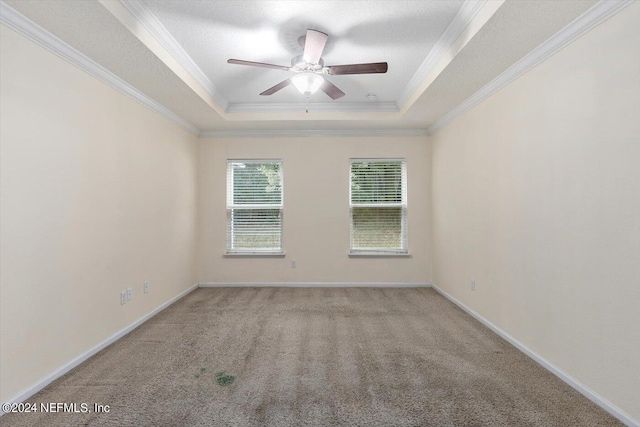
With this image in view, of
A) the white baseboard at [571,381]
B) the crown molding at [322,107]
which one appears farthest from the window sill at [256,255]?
the white baseboard at [571,381]

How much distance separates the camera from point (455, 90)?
3352mm

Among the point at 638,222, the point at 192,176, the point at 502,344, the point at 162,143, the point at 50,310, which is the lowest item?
the point at 502,344

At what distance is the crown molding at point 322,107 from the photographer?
442cm

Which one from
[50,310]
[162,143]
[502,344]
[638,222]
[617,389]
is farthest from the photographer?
[162,143]

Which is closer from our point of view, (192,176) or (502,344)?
(502,344)

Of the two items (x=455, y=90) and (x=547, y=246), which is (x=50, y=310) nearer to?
(x=547, y=246)

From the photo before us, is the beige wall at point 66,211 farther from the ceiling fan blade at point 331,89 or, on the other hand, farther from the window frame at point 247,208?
the ceiling fan blade at point 331,89

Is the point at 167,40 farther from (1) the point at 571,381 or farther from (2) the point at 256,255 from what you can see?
(1) the point at 571,381

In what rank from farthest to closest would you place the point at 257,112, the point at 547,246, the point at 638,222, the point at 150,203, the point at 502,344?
1. the point at 257,112
2. the point at 150,203
3. the point at 502,344
4. the point at 547,246
5. the point at 638,222

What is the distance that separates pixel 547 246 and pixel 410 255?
2.63 meters

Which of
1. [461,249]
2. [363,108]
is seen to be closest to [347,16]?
[363,108]

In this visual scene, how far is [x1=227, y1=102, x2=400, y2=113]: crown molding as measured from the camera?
442 centimetres

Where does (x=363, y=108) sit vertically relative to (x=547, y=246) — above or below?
above

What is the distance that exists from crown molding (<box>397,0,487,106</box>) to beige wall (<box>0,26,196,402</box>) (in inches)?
119
